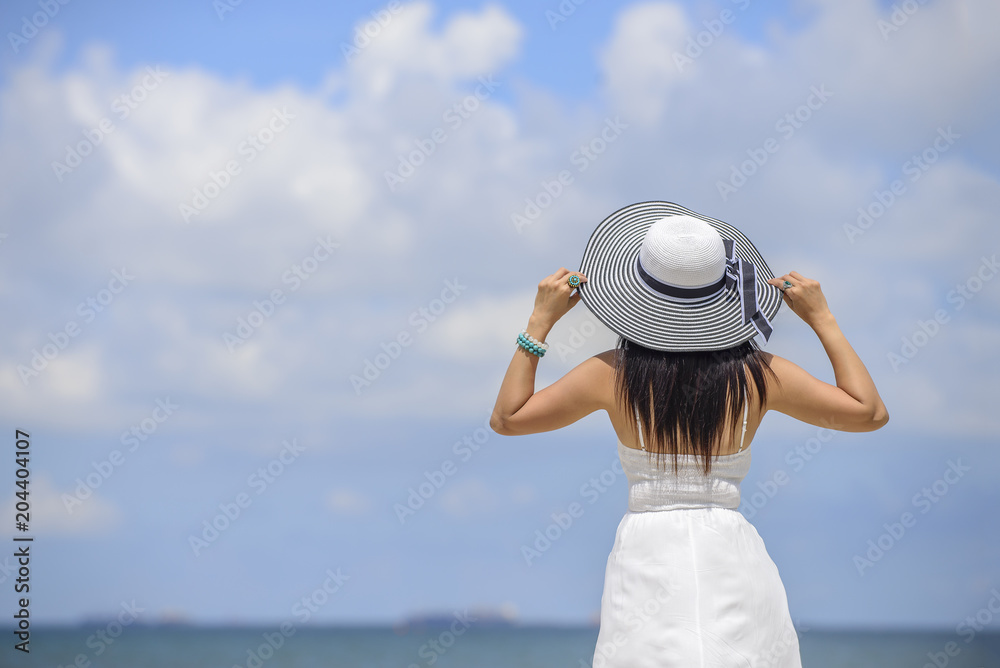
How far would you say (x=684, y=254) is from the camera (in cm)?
226

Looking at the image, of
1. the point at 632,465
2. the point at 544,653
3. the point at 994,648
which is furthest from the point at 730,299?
the point at 994,648

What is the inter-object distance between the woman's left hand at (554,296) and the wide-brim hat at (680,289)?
35 millimetres

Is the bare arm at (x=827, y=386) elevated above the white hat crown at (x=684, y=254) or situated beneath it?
situated beneath

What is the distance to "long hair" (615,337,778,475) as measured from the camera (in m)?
2.27

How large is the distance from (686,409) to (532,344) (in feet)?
1.35

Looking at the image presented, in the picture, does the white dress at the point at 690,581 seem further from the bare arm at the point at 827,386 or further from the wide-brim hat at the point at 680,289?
the wide-brim hat at the point at 680,289

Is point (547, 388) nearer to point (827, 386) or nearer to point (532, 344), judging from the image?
point (532, 344)

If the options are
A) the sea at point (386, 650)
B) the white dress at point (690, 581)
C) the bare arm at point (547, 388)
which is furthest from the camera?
the sea at point (386, 650)

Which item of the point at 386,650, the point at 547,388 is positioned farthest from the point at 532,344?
the point at 386,650

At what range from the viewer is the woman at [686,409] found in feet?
7.32

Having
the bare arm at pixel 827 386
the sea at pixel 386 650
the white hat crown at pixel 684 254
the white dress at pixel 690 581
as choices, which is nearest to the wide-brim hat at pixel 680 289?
the white hat crown at pixel 684 254

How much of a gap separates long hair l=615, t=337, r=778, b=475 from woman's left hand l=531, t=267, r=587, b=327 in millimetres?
191

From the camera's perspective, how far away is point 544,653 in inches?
1229

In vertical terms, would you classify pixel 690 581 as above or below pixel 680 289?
below
